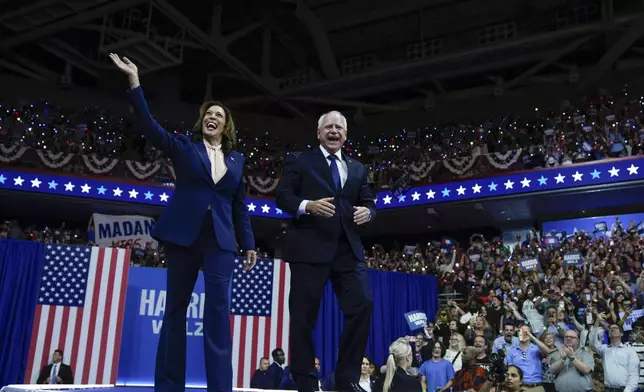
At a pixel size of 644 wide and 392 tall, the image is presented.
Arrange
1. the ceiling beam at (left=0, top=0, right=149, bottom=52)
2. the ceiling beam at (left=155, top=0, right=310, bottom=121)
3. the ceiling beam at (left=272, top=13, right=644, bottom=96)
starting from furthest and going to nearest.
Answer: the ceiling beam at (left=155, top=0, right=310, bottom=121), the ceiling beam at (left=0, top=0, right=149, bottom=52), the ceiling beam at (left=272, top=13, right=644, bottom=96)

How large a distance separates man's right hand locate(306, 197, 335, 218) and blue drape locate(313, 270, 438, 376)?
9739 millimetres

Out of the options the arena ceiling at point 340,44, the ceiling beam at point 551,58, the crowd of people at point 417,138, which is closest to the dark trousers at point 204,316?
the crowd of people at point 417,138

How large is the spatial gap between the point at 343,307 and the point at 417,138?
683 inches

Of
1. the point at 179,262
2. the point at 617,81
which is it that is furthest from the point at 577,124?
the point at 179,262

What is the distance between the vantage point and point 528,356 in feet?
25.7

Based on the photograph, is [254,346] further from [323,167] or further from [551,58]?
[551,58]

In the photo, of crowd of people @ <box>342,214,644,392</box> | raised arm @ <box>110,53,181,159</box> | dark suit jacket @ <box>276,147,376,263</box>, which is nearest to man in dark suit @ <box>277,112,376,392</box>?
dark suit jacket @ <box>276,147,376,263</box>

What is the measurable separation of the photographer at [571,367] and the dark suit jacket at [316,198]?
519 centimetres

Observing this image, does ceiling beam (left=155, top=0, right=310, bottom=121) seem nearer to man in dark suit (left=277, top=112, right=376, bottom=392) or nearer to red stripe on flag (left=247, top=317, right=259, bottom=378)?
red stripe on flag (left=247, top=317, right=259, bottom=378)

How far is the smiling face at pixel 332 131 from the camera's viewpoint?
3.30 metres

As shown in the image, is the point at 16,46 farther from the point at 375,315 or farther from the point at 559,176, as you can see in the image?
the point at 559,176

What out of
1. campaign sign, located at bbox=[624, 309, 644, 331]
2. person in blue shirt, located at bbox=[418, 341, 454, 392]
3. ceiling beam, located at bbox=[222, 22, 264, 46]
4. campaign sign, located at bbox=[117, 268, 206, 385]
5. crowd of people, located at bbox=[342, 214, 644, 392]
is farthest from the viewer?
ceiling beam, located at bbox=[222, 22, 264, 46]

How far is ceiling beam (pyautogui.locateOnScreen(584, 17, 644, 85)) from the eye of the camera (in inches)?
635

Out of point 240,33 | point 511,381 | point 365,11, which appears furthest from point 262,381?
point 365,11
